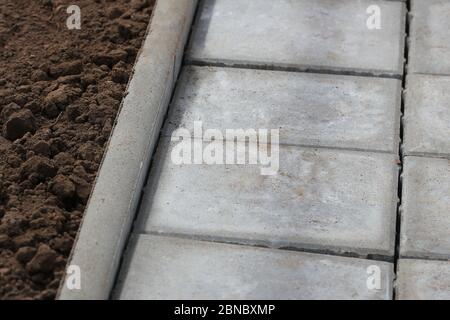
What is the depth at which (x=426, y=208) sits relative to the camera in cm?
476

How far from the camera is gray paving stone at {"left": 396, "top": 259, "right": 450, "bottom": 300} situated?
431cm

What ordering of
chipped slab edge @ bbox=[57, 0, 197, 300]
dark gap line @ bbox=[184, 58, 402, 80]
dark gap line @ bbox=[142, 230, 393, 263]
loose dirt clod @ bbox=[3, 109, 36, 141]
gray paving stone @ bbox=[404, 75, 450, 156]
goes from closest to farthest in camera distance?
chipped slab edge @ bbox=[57, 0, 197, 300]
dark gap line @ bbox=[142, 230, 393, 263]
loose dirt clod @ bbox=[3, 109, 36, 141]
gray paving stone @ bbox=[404, 75, 450, 156]
dark gap line @ bbox=[184, 58, 402, 80]

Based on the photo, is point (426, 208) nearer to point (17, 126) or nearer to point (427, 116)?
point (427, 116)

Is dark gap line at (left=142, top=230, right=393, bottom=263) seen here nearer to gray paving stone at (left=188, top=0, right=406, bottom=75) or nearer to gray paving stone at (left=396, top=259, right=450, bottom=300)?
gray paving stone at (left=396, top=259, right=450, bottom=300)

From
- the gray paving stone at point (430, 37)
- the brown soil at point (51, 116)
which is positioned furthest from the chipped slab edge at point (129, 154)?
the gray paving stone at point (430, 37)

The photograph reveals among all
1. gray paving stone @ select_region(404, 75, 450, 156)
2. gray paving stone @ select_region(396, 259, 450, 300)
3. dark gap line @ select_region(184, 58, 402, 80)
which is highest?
dark gap line @ select_region(184, 58, 402, 80)

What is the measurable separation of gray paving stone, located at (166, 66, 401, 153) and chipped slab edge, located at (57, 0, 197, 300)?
16 cm

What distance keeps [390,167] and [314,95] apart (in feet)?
2.25

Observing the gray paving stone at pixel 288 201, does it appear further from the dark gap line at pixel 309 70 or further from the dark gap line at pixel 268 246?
the dark gap line at pixel 309 70

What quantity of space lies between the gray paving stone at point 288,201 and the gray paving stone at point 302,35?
813 millimetres

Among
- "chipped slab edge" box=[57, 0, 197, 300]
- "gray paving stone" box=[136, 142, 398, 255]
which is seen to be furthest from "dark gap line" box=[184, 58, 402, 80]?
"gray paving stone" box=[136, 142, 398, 255]

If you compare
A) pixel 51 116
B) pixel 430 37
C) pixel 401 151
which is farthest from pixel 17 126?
pixel 430 37

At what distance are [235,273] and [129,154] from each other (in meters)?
0.86
